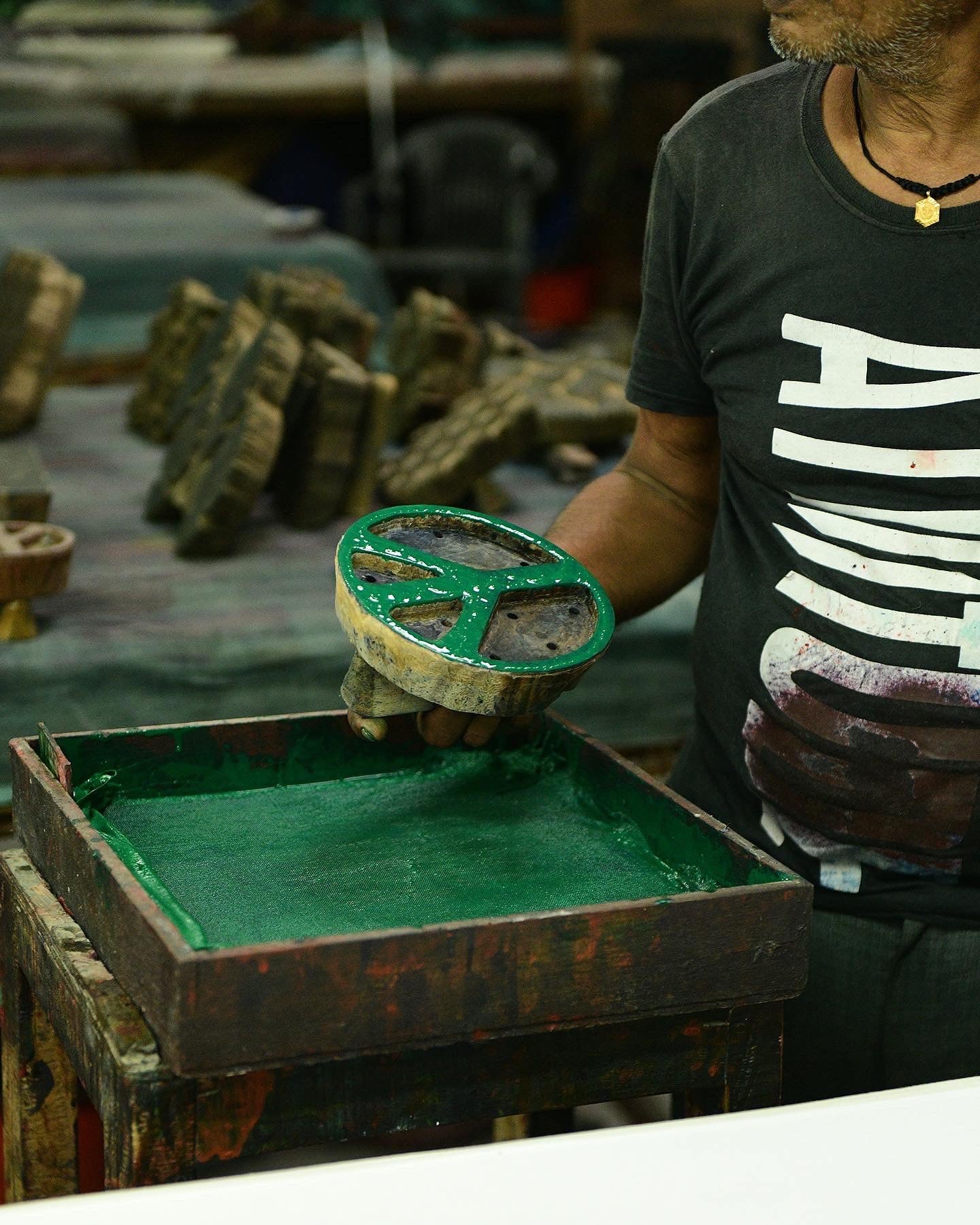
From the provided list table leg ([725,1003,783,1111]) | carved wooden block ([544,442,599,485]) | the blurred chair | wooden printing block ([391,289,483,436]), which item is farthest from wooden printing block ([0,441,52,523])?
the blurred chair

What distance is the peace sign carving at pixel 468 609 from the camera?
107 cm

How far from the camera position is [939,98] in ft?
3.85

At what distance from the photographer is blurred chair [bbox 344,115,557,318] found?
19.6 ft

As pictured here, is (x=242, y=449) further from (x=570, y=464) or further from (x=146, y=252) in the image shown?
(x=146, y=252)

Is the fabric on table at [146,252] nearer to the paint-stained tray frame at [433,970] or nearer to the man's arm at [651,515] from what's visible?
the man's arm at [651,515]

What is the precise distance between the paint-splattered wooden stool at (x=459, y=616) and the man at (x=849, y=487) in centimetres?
7

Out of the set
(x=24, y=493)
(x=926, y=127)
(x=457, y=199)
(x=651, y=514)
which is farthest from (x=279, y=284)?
(x=457, y=199)

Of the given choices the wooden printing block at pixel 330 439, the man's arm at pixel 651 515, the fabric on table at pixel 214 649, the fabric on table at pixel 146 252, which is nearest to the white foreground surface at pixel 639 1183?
the man's arm at pixel 651 515

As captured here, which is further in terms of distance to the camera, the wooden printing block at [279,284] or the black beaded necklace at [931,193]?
the wooden printing block at [279,284]

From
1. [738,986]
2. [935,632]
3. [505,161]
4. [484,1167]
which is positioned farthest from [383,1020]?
[505,161]

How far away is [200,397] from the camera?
2.29m

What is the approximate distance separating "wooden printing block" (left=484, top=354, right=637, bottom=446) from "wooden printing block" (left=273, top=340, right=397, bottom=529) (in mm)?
237

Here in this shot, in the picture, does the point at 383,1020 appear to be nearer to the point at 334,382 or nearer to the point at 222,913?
the point at 222,913

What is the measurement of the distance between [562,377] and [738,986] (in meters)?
1.57
